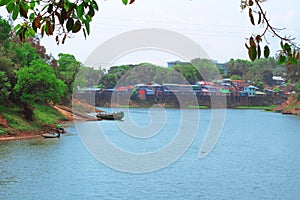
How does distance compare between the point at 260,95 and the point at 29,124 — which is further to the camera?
the point at 260,95

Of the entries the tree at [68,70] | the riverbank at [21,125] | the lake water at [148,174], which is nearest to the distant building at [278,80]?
the tree at [68,70]

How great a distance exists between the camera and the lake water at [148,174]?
12562 mm

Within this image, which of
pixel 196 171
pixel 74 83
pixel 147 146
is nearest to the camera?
pixel 196 171

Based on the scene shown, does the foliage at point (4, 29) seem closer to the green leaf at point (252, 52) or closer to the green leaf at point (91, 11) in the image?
the green leaf at point (91, 11)

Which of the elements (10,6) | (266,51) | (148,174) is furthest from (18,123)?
(266,51)

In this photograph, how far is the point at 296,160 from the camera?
19.2m

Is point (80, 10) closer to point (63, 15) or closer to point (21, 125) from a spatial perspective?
point (63, 15)

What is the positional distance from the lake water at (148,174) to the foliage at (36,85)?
101 inches

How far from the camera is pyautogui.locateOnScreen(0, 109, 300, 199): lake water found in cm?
1256

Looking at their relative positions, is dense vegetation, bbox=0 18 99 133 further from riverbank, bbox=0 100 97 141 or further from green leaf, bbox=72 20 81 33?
green leaf, bbox=72 20 81 33

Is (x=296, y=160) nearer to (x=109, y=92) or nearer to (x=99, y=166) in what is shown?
(x=99, y=166)

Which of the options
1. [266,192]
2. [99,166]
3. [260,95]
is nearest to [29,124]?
[99,166]

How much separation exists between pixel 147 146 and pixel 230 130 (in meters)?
12.2

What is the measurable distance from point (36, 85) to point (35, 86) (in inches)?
3.0
